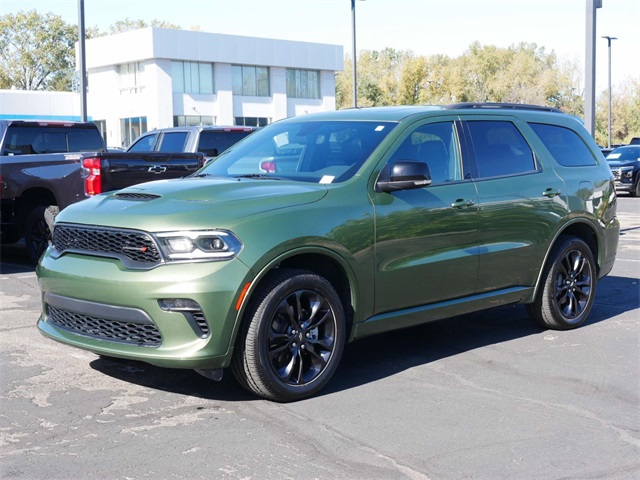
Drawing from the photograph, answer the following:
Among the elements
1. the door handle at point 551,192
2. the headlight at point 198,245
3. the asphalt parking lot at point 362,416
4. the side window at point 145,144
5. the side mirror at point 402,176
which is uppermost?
the side window at point 145,144

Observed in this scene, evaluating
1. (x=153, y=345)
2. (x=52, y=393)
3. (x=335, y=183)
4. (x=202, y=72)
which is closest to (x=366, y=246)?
(x=335, y=183)

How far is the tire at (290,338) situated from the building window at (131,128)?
53.6 meters

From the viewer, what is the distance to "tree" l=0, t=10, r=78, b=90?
8562cm

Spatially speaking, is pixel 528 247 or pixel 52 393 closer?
pixel 52 393

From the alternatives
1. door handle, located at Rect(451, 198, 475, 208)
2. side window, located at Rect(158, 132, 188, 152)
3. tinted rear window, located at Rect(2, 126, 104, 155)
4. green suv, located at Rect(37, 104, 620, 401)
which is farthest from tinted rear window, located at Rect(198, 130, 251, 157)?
door handle, located at Rect(451, 198, 475, 208)

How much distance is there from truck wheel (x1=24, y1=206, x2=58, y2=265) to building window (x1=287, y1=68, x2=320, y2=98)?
5242 cm

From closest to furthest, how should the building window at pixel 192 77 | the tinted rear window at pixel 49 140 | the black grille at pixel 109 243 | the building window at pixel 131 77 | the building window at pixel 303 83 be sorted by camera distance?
the black grille at pixel 109 243 < the tinted rear window at pixel 49 140 < the building window at pixel 192 77 < the building window at pixel 131 77 < the building window at pixel 303 83

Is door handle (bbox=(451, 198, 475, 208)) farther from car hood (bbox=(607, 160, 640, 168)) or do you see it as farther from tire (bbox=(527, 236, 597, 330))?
car hood (bbox=(607, 160, 640, 168))

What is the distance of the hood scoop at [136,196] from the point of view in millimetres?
5598

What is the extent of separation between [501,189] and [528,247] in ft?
1.78

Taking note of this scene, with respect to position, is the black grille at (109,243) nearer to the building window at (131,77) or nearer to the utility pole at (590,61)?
the utility pole at (590,61)

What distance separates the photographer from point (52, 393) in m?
5.57

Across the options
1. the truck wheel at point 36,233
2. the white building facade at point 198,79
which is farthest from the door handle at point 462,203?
the white building facade at point 198,79

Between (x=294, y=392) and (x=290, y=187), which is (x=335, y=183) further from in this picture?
(x=294, y=392)
